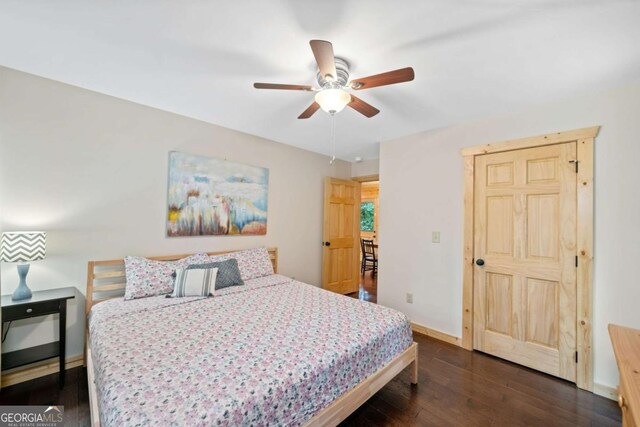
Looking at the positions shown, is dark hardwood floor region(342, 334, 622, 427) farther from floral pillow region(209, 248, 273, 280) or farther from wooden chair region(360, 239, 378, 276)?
wooden chair region(360, 239, 378, 276)

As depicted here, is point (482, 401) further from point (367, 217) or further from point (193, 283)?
point (367, 217)

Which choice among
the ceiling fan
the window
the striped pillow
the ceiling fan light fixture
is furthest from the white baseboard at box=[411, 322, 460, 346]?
the window

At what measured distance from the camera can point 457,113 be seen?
2.66 meters

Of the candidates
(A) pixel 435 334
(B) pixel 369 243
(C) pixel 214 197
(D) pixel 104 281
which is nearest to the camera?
(D) pixel 104 281

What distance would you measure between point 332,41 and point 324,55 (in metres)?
0.29

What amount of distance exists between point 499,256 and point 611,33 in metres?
1.85

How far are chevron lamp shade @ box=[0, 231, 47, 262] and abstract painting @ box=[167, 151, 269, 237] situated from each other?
0.97 m

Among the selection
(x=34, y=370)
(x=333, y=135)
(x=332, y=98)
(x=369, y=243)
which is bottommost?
(x=34, y=370)

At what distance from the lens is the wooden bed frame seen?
1.46 metres

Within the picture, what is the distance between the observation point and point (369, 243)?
6.61m

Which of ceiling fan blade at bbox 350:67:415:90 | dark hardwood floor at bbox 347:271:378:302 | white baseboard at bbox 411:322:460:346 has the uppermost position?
ceiling fan blade at bbox 350:67:415:90

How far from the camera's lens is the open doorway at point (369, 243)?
16.3 ft

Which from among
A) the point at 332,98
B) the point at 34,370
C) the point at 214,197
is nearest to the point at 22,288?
the point at 34,370

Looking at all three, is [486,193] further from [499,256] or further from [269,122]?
[269,122]
